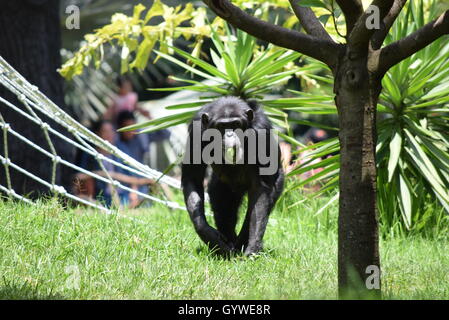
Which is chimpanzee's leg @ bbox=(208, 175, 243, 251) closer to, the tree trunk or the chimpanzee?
the chimpanzee

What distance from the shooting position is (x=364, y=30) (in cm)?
272

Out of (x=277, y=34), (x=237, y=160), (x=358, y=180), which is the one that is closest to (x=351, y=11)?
(x=277, y=34)

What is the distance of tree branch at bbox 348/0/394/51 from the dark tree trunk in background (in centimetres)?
394

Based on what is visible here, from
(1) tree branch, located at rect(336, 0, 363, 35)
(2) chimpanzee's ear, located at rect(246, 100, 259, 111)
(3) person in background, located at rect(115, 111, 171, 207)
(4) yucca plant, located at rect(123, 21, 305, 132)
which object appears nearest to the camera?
(1) tree branch, located at rect(336, 0, 363, 35)

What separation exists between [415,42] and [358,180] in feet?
1.98

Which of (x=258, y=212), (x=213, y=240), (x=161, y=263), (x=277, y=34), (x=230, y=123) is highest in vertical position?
(x=277, y=34)

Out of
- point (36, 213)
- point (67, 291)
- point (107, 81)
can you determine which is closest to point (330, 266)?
point (67, 291)

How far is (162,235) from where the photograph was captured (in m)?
4.13

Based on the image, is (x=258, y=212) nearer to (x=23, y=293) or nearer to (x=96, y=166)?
(x=23, y=293)

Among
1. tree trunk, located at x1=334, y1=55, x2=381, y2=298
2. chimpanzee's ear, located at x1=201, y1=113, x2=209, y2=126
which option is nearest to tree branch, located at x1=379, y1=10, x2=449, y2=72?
tree trunk, located at x1=334, y1=55, x2=381, y2=298

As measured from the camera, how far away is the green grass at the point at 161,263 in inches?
116

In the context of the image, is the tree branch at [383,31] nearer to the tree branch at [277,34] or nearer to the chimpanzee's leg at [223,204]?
the tree branch at [277,34]

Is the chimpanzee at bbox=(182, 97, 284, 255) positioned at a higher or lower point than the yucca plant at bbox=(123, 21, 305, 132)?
lower

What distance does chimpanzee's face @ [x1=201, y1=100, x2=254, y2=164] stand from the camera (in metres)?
4.04
